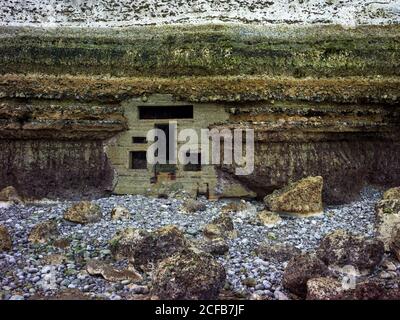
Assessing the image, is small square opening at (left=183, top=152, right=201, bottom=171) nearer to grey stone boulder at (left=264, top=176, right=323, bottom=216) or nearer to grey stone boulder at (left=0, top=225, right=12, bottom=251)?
grey stone boulder at (left=264, top=176, right=323, bottom=216)

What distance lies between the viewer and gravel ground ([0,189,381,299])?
823cm

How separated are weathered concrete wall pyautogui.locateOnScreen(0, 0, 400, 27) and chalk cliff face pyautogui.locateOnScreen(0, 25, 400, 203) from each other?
54.9 inches

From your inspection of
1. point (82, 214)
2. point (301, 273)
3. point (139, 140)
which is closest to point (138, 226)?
point (82, 214)

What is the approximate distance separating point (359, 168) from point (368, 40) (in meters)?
4.84

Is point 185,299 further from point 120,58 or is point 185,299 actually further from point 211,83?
point 120,58

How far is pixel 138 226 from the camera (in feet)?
39.1

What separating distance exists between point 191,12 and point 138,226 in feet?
31.4

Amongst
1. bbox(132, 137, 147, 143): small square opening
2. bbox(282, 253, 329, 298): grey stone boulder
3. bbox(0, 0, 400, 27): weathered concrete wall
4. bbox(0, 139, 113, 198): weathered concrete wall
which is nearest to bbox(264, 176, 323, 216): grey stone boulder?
bbox(282, 253, 329, 298): grey stone boulder

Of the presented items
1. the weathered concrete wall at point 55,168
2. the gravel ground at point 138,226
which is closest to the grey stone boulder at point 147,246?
the gravel ground at point 138,226

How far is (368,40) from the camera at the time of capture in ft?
52.9

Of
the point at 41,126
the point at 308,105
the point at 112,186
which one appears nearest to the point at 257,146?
the point at 308,105

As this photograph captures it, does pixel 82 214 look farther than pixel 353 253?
Yes

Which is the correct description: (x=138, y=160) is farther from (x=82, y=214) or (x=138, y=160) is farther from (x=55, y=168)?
(x=82, y=214)
